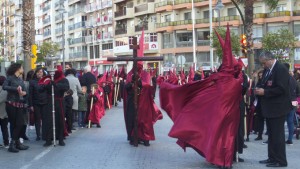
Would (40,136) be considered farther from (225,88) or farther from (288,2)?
(288,2)

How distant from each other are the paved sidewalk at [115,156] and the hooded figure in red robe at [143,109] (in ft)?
0.98

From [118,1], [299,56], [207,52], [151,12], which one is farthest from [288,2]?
[118,1]

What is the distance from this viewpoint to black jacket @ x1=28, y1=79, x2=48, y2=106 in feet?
41.7

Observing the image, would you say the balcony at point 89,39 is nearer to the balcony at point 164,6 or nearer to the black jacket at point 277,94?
the balcony at point 164,6

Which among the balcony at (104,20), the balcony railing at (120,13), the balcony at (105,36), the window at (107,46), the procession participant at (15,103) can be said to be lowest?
the procession participant at (15,103)

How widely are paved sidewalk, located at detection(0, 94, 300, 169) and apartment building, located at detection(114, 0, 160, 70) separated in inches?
2227

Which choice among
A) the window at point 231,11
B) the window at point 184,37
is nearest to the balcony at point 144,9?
the window at point 184,37

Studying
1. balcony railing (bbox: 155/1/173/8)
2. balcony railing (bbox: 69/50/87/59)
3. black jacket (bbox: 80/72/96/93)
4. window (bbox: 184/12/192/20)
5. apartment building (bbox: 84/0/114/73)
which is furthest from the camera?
balcony railing (bbox: 69/50/87/59)

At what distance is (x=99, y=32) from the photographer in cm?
8662

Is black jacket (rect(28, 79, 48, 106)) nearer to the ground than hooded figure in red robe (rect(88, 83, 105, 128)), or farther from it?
farther from it

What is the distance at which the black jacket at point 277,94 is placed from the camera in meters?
9.27

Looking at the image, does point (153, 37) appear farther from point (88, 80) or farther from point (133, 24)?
point (88, 80)

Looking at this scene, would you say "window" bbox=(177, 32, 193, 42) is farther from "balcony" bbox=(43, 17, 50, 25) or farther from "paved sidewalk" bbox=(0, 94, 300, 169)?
"paved sidewalk" bbox=(0, 94, 300, 169)

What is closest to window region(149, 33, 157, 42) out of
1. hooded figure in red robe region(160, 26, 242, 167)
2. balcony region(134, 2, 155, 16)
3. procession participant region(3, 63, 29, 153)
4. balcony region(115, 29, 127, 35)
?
balcony region(134, 2, 155, 16)
